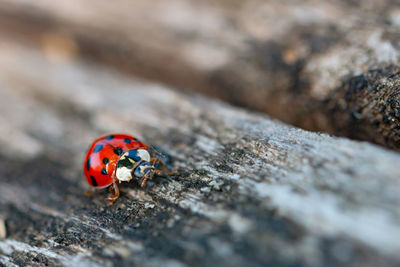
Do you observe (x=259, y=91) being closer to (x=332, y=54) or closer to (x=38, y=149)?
(x=332, y=54)

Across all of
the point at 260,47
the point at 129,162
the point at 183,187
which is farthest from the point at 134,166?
the point at 260,47

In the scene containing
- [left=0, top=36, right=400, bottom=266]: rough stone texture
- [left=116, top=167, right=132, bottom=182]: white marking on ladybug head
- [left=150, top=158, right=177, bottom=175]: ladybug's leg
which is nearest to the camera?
[left=0, top=36, right=400, bottom=266]: rough stone texture

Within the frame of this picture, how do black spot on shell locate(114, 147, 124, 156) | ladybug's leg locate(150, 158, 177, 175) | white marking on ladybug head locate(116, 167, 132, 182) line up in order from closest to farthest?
ladybug's leg locate(150, 158, 177, 175) → white marking on ladybug head locate(116, 167, 132, 182) → black spot on shell locate(114, 147, 124, 156)

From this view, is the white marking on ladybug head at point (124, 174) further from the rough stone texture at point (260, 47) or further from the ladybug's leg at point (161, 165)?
the rough stone texture at point (260, 47)

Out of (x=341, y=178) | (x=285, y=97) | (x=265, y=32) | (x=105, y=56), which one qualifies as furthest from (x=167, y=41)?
(x=341, y=178)

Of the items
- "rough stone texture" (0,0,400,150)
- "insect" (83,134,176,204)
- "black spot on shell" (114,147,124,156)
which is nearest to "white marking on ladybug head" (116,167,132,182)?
"insect" (83,134,176,204)

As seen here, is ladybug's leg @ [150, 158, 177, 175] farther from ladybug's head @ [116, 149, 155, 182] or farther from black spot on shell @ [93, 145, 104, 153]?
black spot on shell @ [93, 145, 104, 153]

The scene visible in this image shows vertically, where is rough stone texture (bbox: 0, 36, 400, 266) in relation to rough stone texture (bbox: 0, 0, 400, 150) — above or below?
below
